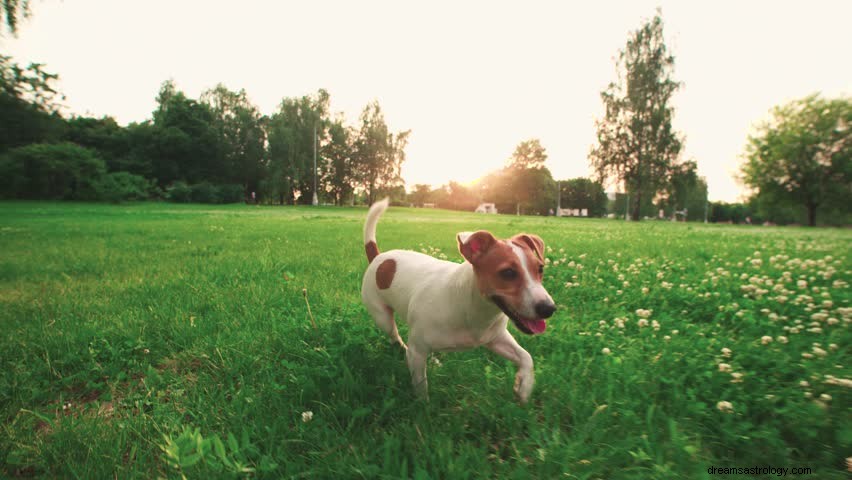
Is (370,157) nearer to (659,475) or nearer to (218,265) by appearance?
(218,265)

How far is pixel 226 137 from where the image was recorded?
54594 mm

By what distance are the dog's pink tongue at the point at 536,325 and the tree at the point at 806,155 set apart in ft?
169

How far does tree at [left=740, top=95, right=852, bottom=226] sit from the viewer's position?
37188 millimetres

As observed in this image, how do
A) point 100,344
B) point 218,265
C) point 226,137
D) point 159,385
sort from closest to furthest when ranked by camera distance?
point 159,385, point 100,344, point 218,265, point 226,137

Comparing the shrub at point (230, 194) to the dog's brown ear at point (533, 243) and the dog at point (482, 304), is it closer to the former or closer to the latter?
the dog at point (482, 304)

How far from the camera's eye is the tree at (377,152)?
49.0m

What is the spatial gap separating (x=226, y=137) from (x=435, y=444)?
204ft

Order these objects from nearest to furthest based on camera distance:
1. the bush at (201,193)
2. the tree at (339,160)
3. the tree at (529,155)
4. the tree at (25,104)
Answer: the tree at (25,104) < the bush at (201,193) < the tree at (339,160) < the tree at (529,155)

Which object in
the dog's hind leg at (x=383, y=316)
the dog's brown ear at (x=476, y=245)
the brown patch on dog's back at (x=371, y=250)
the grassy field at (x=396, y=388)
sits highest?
the dog's brown ear at (x=476, y=245)

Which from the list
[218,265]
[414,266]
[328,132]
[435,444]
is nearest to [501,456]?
[435,444]

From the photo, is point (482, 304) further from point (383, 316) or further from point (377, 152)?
point (377, 152)

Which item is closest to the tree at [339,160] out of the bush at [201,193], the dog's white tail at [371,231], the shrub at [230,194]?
the shrub at [230,194]

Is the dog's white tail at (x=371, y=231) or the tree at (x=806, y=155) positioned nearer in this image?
the dog's white tail at (x=371, y=231)

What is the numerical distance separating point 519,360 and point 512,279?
0.60 meters
